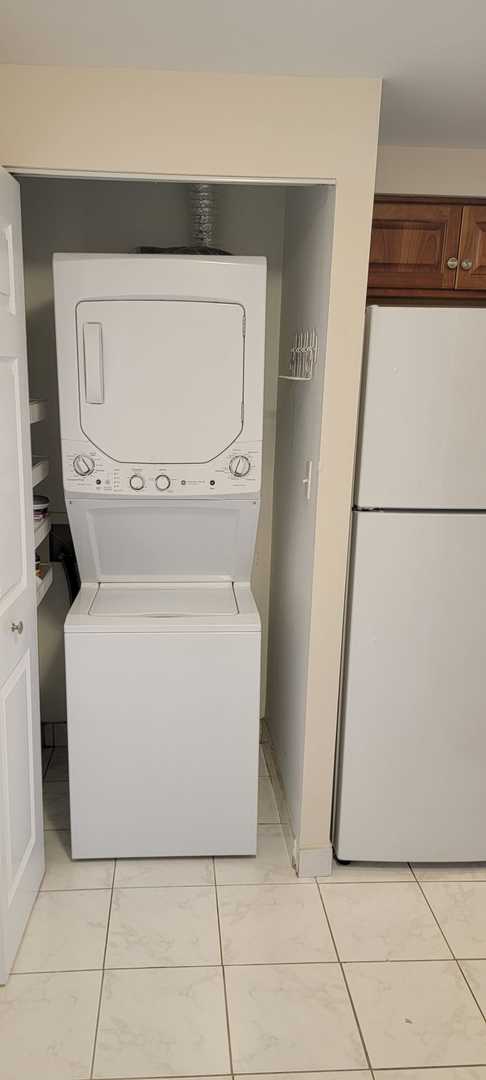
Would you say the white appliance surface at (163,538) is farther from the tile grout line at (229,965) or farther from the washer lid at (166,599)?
the tile grout line at (229,965)

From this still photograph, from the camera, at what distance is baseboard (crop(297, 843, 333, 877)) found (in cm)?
251

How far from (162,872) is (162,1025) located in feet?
1.95

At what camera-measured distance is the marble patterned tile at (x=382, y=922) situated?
2.21m

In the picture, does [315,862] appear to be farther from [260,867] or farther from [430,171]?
[430,171]

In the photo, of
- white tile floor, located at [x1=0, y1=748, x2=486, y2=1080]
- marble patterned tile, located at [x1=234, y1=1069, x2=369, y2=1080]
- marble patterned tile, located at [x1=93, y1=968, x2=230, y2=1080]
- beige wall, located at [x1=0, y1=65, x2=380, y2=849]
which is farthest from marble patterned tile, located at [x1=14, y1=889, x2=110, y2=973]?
beige wall, located at [x1=0, y1=65, x2=380, y2=849]

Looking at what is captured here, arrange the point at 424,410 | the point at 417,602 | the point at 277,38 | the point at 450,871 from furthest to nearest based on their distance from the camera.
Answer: the point at 450,871
the point at 417,602
the point at 424,410
the point at 277,38

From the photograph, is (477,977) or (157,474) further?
(157,474)

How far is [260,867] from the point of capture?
2561mm

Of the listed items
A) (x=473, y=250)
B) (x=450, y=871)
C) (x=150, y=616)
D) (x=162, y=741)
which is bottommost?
(x=450, y=871)

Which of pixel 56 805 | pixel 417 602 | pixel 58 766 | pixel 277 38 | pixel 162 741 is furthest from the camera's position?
pixel 58 766

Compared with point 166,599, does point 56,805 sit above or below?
below

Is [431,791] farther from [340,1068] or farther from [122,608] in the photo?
[122,608]

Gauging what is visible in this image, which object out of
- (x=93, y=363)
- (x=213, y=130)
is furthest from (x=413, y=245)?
(x=93, y=363)

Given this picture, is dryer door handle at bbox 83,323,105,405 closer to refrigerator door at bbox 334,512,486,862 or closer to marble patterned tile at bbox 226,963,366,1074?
refrigerator door at bbox 334,512,486,862
